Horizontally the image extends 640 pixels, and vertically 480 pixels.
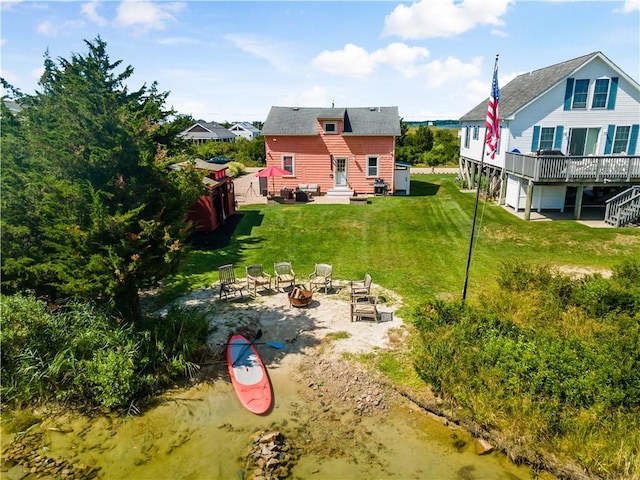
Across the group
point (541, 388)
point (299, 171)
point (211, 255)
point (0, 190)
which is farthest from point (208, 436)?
point (299, 171)

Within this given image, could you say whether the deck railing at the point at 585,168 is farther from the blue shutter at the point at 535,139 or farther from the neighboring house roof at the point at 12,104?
the neighboring house roof at the point at 12,104

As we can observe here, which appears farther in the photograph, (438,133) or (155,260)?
(438,133)

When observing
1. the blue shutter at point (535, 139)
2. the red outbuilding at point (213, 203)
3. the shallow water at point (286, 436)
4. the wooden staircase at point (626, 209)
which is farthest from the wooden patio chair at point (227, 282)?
the blue shutter at point (535, 139)

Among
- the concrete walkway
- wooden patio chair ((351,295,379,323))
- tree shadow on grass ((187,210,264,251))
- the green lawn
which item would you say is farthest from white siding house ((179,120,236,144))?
wooden patio chair ((351,295,379,323))

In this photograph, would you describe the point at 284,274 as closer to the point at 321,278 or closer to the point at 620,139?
the point at 321,278

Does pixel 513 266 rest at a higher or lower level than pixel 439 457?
higher

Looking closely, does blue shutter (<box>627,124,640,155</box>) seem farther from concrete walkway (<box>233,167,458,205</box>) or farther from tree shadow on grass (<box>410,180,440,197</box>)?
concrete walkway (<box>233,167,458,205</box>)

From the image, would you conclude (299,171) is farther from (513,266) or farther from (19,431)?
(19,431)

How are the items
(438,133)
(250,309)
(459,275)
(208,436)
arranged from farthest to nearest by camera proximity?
1. (438,133)
2. (459,275)
3. (250,309)
4. (208,436)
